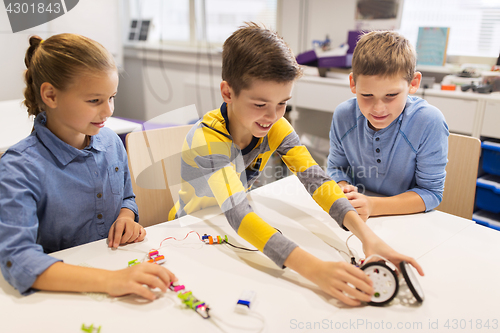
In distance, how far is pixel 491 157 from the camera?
1654 mm

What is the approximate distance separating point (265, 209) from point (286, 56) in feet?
1.37

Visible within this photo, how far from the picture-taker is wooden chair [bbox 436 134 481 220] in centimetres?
114

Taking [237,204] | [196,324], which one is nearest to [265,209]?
[237,204]

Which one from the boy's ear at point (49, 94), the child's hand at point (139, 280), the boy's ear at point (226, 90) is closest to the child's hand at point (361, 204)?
the boy's ear at point (226, 90)

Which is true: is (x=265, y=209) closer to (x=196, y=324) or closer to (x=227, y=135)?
(x=227, y=135)

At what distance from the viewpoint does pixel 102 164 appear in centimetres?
87

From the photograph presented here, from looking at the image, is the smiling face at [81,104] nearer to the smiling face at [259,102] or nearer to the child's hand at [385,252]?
the smiling face at [259,102]

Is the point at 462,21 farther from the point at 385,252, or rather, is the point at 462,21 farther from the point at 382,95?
the point at 385,252

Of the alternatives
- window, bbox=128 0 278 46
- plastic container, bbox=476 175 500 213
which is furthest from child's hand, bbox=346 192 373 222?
window, bbox=128 0 278 46

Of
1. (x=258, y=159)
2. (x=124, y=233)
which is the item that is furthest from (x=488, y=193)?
(x=124, y=233)

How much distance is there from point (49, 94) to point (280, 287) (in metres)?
0.63

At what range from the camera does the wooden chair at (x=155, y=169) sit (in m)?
1.14

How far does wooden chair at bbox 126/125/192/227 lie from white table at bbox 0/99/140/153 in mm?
480

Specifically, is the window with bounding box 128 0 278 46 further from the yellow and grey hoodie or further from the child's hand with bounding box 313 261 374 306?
the child's hand with bounding box 313 261 374 306
